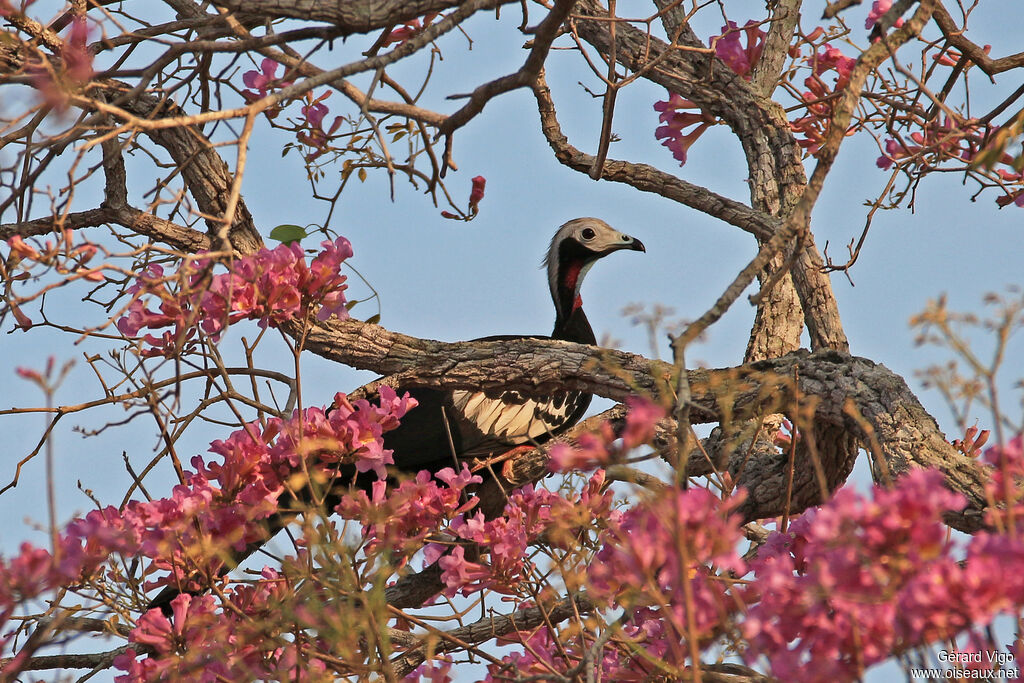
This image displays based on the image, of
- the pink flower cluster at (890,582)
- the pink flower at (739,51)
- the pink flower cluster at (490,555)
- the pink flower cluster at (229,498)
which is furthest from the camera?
the pink flower at (739,51)

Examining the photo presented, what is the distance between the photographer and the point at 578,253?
19.7ft

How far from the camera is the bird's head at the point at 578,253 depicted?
595cm

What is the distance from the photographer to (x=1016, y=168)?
82.8 inches

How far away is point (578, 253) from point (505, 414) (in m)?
1.69

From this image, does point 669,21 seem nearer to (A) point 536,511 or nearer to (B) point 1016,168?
(A) point 536,511

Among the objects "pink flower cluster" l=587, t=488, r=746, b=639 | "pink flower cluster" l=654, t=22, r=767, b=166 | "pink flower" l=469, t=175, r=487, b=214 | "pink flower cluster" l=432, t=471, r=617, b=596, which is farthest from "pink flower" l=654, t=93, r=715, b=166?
"pink flower cluster" l=587, t=488, r=746, b=639

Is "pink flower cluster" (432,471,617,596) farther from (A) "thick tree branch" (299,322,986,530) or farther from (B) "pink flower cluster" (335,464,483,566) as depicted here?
Answer: (A) "thick tree branch" (299,322,986,530)

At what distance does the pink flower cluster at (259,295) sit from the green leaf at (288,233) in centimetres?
39

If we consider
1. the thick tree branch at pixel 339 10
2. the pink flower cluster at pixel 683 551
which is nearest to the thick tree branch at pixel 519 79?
the thick tree branch at pixel 339 10

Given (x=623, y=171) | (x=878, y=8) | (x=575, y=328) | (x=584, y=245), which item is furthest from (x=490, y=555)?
(x=584, y=245)

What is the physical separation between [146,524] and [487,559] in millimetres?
1185

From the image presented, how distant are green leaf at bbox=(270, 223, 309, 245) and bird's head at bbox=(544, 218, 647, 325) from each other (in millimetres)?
2954

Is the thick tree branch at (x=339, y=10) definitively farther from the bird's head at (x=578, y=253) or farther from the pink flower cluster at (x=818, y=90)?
the bird's head at (x=578, y=253)

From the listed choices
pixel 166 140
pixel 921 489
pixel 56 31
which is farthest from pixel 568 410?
pixel 921 489
